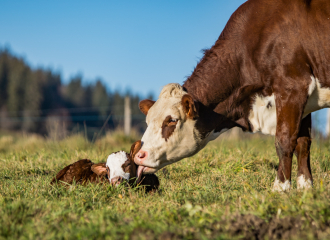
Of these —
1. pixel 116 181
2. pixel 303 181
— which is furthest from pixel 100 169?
pixel 303 181

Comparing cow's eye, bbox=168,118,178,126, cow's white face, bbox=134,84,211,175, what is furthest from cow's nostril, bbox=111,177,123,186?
cow's eye, bbox=168,118,178,126

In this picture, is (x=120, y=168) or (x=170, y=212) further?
(x=120, y=168)

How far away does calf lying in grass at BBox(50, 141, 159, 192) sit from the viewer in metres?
3.91

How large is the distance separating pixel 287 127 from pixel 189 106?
3.54 feet

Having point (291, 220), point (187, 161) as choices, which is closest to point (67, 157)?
point (187, 161)

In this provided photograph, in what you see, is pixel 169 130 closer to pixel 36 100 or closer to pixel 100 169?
pixel 100 169

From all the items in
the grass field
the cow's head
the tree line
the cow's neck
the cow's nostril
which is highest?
the tree line

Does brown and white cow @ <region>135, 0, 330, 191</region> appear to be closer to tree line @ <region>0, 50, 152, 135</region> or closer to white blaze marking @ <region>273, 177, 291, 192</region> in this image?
white blaze marking @ <region>273, 177, 291, 192</region>

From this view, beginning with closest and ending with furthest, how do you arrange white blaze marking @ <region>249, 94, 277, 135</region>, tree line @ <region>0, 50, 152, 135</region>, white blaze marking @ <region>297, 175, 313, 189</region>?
1. white blaze marking @ <region>297, 175, 313, 189</region>
2. white blaze marking @ <region>249, 94, 277, 135</region>
3. tree line @ <region>0, 50, 152, 135</region>

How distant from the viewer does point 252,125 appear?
424 centimetres

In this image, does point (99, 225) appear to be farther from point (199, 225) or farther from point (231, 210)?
point (231, 210)

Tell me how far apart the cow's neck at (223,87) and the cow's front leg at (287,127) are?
0.46 meters

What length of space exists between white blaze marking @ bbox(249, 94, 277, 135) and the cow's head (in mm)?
675

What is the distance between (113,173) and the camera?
3.90m
